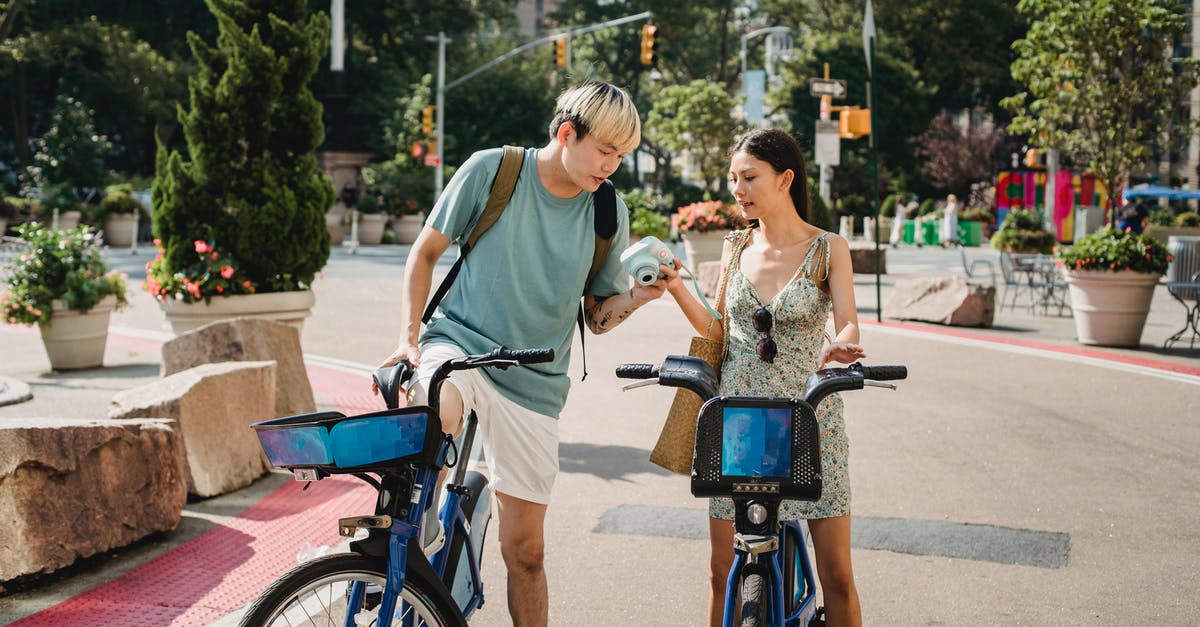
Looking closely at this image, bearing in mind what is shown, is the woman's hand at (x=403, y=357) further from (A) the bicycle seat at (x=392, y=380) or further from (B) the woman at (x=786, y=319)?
(B) the woman at (x=786, y=319)

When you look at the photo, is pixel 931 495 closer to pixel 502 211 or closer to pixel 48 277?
pixel 502 211

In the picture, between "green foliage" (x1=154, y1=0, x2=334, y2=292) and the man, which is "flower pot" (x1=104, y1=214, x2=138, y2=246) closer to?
"green foliage" (x1=154, y1=0, x2=334, y2=292)

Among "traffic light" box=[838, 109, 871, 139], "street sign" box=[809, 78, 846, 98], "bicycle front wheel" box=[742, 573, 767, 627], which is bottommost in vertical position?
"bicycle front wheel" box=[742, 573, 767, 627]

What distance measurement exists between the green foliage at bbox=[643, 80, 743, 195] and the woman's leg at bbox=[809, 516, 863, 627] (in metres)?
47.1

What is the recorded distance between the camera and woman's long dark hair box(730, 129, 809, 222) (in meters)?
3.71

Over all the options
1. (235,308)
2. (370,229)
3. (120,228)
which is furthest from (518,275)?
(370,229)

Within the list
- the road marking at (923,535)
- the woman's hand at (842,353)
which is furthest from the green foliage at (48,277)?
the woman's hand at (842,353)

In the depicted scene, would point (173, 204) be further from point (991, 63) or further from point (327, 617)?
point (991, 63)

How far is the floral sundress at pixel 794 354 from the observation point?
11.6ft

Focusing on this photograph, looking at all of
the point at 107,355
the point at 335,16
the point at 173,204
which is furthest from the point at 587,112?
the point at 335,16

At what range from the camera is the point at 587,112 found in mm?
3475

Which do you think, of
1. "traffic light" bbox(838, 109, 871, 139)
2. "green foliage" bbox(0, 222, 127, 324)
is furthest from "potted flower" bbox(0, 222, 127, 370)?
"traffic light" bbox(838, 109, 871, 139)

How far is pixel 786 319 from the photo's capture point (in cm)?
366

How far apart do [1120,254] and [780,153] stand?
11.2m
